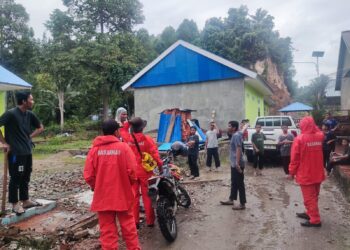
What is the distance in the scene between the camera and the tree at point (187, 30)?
142 feet

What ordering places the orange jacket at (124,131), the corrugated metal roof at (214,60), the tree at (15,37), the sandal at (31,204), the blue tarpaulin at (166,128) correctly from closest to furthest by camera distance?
1. the orange jacket at (124,131)
2. the sandal at (31,204)
3. the blue tarpaulin at (166,128)
4. the corrugated metal roof at (214,60)
5. the tree at (15,37)

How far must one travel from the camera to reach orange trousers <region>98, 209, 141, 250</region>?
4.12m

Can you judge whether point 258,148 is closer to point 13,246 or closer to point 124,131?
point 124,131

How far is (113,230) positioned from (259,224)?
287cm

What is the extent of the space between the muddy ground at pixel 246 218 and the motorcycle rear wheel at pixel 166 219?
0.14m

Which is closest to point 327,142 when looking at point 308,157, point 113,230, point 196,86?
point 308,157

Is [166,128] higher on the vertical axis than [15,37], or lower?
lower

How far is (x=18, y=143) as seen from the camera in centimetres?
556

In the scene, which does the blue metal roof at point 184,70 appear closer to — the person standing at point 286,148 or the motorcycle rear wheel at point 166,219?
the person standing at point 286,148

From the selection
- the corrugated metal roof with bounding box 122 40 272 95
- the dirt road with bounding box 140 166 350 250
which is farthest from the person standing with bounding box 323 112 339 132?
the corrugated metal roof with bounding box 122 40 272 95

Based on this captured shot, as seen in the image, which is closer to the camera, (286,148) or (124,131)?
(124,131)

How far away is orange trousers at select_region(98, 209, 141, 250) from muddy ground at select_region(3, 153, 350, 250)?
93cm

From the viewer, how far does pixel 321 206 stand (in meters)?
7.20

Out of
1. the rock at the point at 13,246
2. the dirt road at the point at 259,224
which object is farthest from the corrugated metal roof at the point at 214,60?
the rock at the point at 13,246
